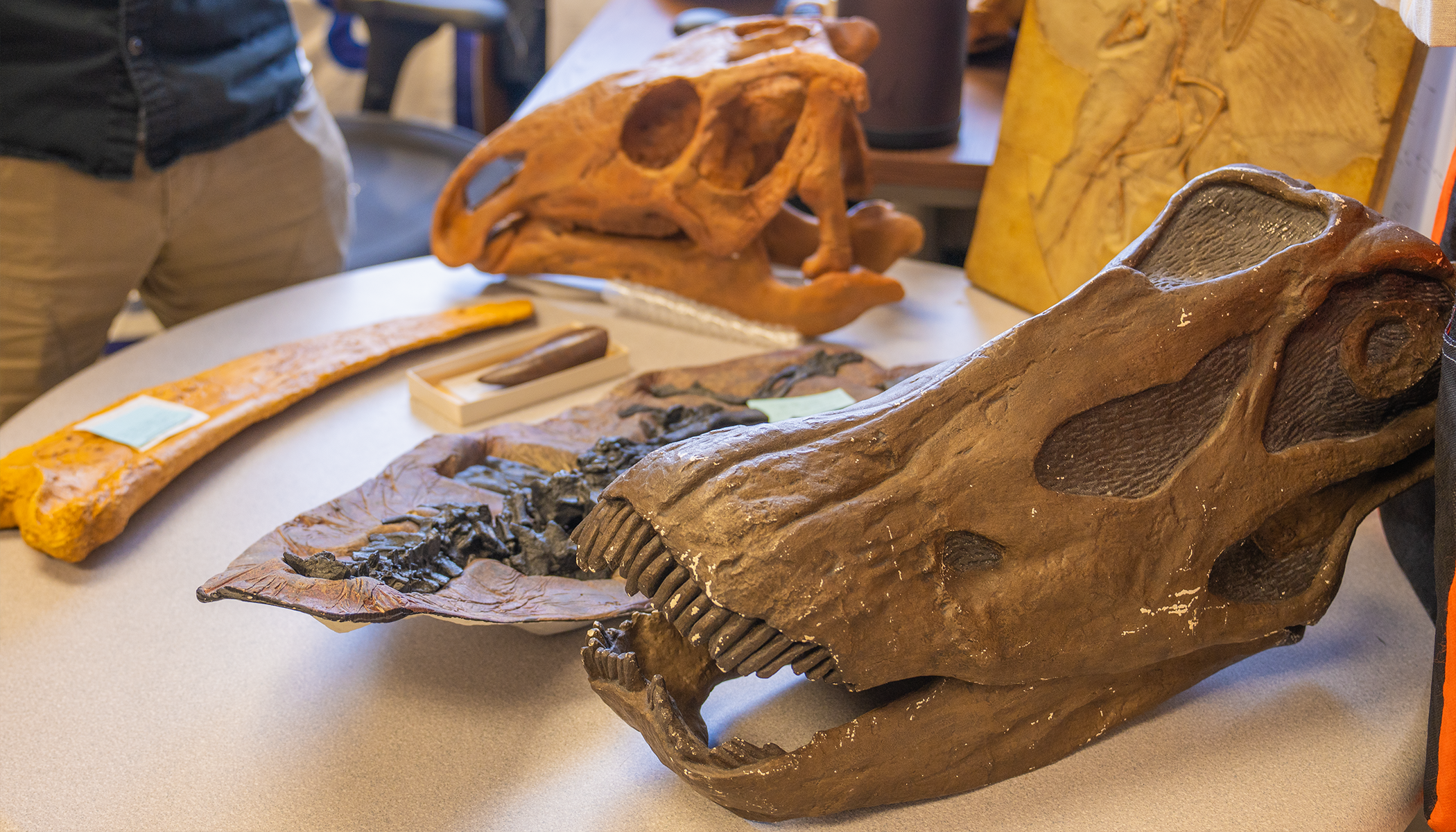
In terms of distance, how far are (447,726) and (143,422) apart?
98 centimetres

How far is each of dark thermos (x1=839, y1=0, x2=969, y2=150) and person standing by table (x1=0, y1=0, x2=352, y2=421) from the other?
57.8 inches

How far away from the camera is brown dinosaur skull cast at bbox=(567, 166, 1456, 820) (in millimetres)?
1118

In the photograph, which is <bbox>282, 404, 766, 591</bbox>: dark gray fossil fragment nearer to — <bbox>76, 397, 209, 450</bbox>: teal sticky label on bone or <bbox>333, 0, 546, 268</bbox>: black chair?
<bbox>76, 397, 209, 450</bbox>: teal sticky label on bone

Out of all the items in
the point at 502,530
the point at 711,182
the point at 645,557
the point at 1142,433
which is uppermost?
the point at 1142,433

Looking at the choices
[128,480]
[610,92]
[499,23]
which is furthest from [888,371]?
[499,23]

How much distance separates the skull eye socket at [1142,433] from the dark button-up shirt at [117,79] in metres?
2.08

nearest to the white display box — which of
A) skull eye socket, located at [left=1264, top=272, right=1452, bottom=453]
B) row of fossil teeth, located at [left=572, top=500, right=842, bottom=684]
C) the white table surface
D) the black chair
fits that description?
the white table surface

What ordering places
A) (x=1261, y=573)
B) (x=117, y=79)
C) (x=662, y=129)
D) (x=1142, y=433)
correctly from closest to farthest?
(x=1142, y=433) < (x=1261, y=573) < (x=117, y=79) < (x=662, y=129)

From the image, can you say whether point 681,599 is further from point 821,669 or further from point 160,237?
point 160,237

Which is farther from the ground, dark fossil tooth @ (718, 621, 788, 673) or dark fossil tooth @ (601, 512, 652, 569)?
dark fossil tooth @ (601, 512, 652, 569)

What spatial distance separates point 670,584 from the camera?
3.72ft

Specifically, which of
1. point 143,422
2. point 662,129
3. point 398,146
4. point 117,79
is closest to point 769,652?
point 143,422

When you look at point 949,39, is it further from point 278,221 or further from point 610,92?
point 278,221

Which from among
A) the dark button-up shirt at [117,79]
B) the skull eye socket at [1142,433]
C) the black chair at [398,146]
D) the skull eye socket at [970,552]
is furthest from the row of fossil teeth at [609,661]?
the black chair at [398,146]
